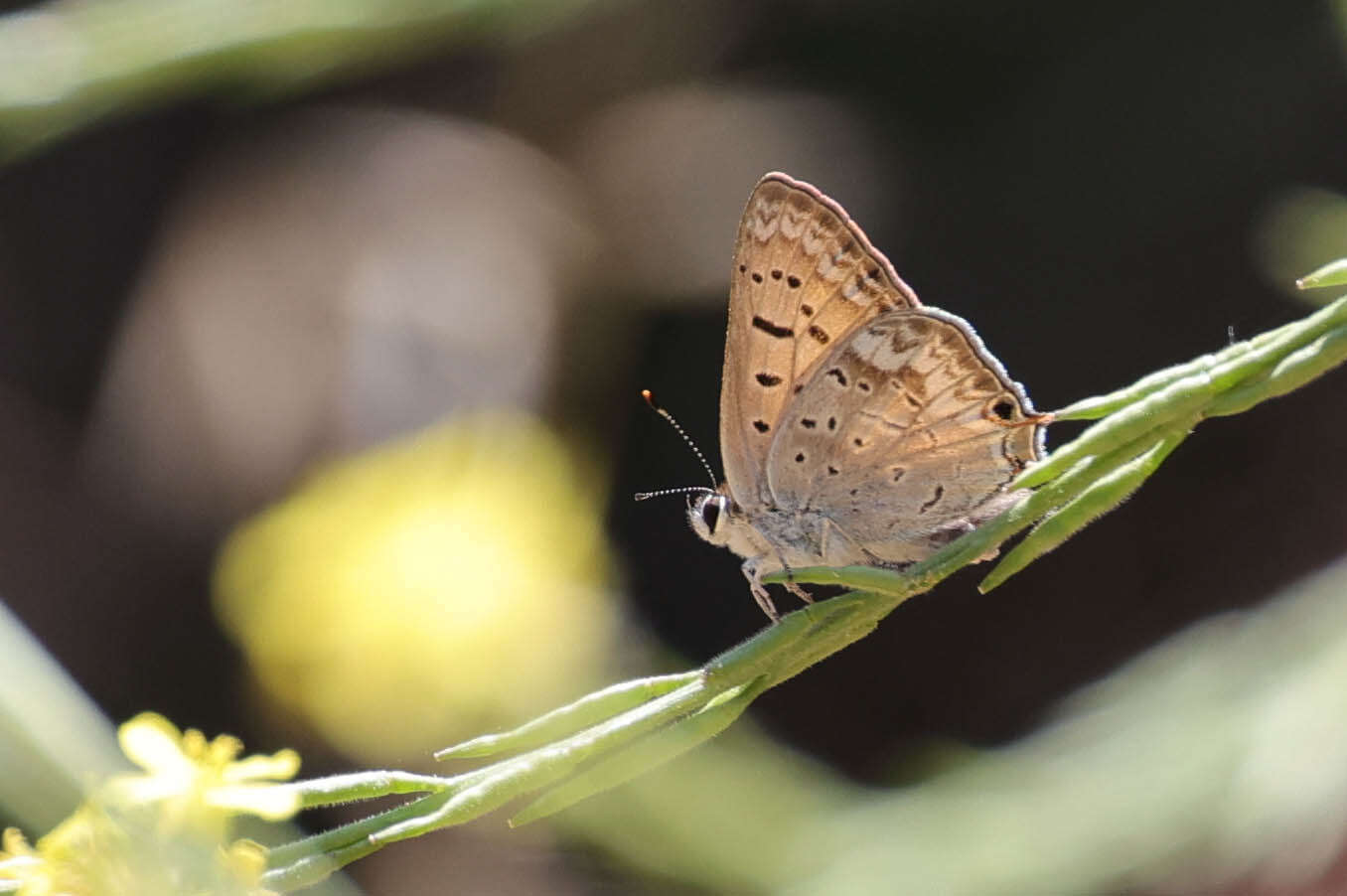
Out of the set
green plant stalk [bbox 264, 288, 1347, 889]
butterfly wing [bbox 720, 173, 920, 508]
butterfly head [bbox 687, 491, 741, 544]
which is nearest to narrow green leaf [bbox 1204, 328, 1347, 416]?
green plant stalk [bbox 264, 288, 1347, 889]

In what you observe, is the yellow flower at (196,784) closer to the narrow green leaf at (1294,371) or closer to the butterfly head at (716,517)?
the narrow green leaf at (1294,371)

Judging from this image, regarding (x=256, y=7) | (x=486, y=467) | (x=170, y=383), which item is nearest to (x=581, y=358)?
(x=486, y=467)

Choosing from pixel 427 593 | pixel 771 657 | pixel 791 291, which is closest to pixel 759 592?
pixel 791 291

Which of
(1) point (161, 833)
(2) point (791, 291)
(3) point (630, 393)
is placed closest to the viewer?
(1) point (161, 833)

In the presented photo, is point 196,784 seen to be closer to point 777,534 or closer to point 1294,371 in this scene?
point 1294,371

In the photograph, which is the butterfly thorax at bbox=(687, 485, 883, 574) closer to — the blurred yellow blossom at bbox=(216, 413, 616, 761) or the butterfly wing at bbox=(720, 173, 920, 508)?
the butterfly wing at bbox=(720, 173, 920, 508)

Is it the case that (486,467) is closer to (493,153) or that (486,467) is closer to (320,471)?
(320,471)
